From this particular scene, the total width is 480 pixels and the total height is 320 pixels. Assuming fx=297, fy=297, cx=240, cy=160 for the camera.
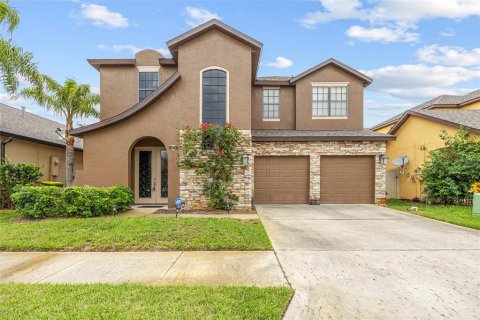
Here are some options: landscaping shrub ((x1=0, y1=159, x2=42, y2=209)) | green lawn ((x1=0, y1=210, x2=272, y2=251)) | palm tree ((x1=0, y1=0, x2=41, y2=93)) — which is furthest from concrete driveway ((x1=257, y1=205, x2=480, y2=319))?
palm tree ((x1=0, y1=0, x2=41, y2=93))

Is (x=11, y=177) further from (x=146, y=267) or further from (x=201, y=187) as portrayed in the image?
(x=146, y=267)

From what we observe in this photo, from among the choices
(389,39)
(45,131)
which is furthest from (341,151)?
(45,131)

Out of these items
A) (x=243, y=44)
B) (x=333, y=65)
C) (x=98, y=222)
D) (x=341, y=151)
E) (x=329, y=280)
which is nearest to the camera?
(x=329, y=280)

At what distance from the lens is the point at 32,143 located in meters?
15.3

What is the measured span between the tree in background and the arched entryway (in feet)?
38.9

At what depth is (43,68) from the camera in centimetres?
1366

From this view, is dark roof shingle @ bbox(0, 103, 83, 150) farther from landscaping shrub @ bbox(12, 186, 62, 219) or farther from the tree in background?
the tree in background

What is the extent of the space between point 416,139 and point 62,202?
16.5 metres

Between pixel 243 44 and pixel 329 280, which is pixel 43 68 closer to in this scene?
pixel 243 44

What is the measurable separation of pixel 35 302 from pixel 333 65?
49.6 ft

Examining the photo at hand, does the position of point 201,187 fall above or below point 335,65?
below

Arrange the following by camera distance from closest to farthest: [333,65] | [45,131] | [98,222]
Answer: [98,222] → [333,65] → [45,131]

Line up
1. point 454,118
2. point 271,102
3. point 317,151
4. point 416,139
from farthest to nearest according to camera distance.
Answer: point 416,139
point 271,102
point 454,118
point 317,151

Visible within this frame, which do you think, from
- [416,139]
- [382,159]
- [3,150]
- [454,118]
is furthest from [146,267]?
[454,118]
